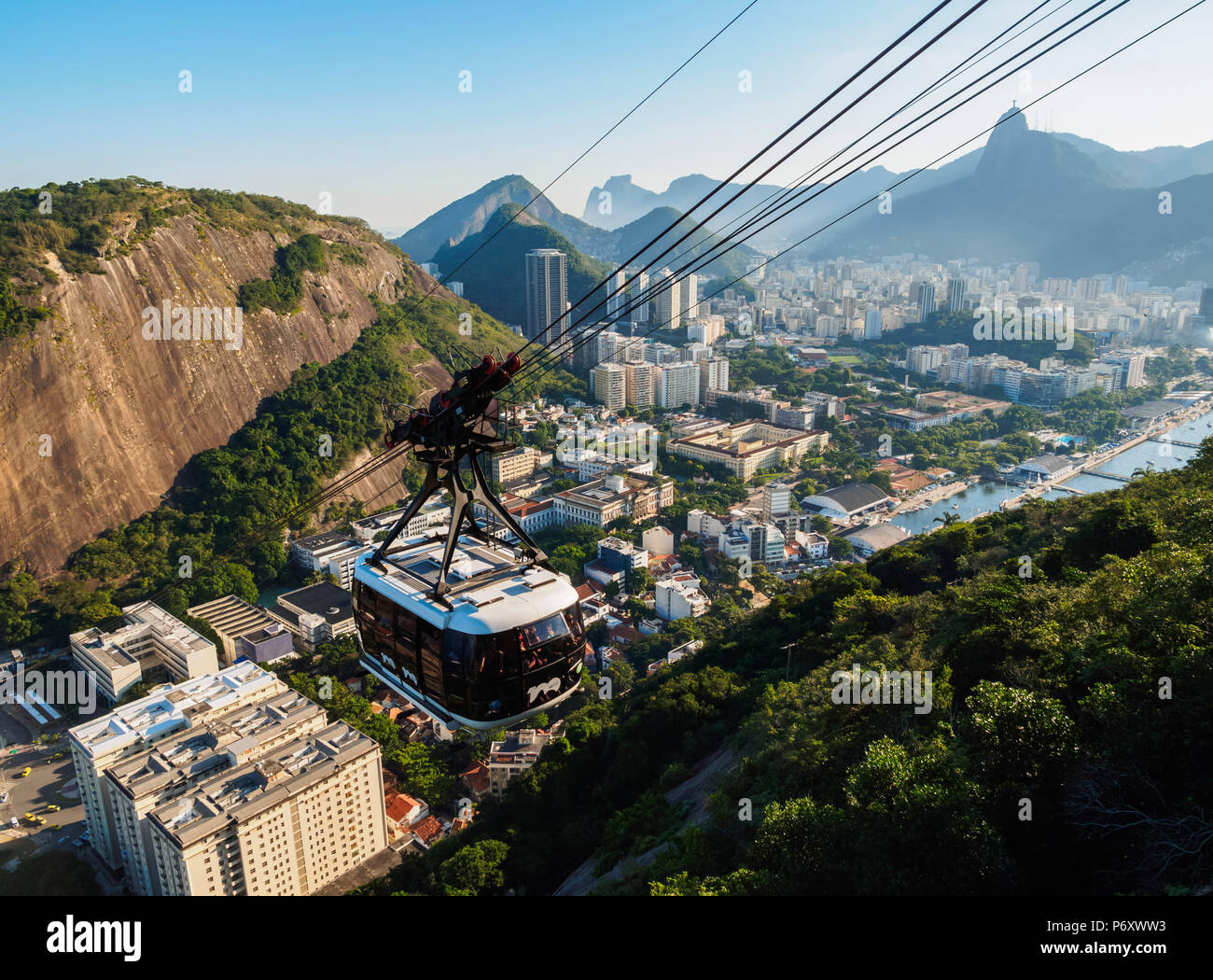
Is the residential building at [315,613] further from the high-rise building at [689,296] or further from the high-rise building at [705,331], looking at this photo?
the high-rise building at [689,296]

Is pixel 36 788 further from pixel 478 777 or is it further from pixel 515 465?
pixel 515 465

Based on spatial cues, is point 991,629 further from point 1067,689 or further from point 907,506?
point 907,506

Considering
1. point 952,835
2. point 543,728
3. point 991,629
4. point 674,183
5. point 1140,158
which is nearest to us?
point 952,835

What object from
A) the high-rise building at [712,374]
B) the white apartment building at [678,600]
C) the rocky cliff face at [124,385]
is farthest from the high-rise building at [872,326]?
the white apartment building at [678,600]

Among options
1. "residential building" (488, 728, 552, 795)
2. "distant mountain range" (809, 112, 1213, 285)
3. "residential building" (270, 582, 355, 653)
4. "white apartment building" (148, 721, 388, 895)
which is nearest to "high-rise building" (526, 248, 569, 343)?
"residential building" (270, 582, 355, 653)

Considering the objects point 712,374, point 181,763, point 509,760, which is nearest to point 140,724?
point 181,763
